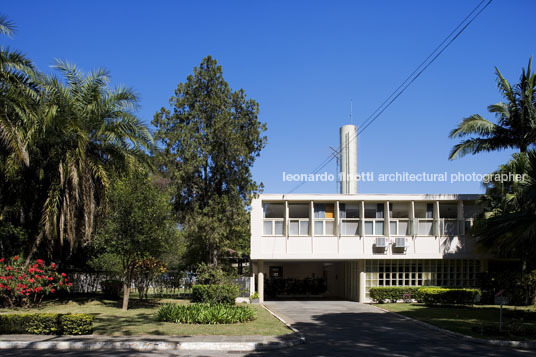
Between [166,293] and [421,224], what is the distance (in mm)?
16497

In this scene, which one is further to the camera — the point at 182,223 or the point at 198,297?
the point at 182,223

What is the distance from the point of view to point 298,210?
30719 millimetres

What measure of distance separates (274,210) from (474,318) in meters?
13.5

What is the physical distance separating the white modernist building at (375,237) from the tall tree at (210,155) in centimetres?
152

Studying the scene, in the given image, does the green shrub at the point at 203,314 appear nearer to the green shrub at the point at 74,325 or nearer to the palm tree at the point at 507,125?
the green shrub at the point at 74,325

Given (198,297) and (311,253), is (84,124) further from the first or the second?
(311,253)

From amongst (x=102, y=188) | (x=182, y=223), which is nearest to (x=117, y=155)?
(x=102, y=188)

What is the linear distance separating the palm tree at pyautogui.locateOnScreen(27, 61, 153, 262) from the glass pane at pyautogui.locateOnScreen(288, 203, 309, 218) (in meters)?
9.53

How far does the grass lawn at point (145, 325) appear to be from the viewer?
15305mm

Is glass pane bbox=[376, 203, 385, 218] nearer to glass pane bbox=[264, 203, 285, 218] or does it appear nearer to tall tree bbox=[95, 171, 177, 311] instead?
glass pane bbox=[264, 203, 285, 218]

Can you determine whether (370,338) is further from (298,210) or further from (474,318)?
(298,210)

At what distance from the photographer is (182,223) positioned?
2931 cm

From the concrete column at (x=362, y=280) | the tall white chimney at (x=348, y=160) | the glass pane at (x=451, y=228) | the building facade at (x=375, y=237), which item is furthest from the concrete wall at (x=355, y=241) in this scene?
the tall white chimney at (x=348, y=160)

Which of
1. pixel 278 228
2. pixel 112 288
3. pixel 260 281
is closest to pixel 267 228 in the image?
pixel 278 228
